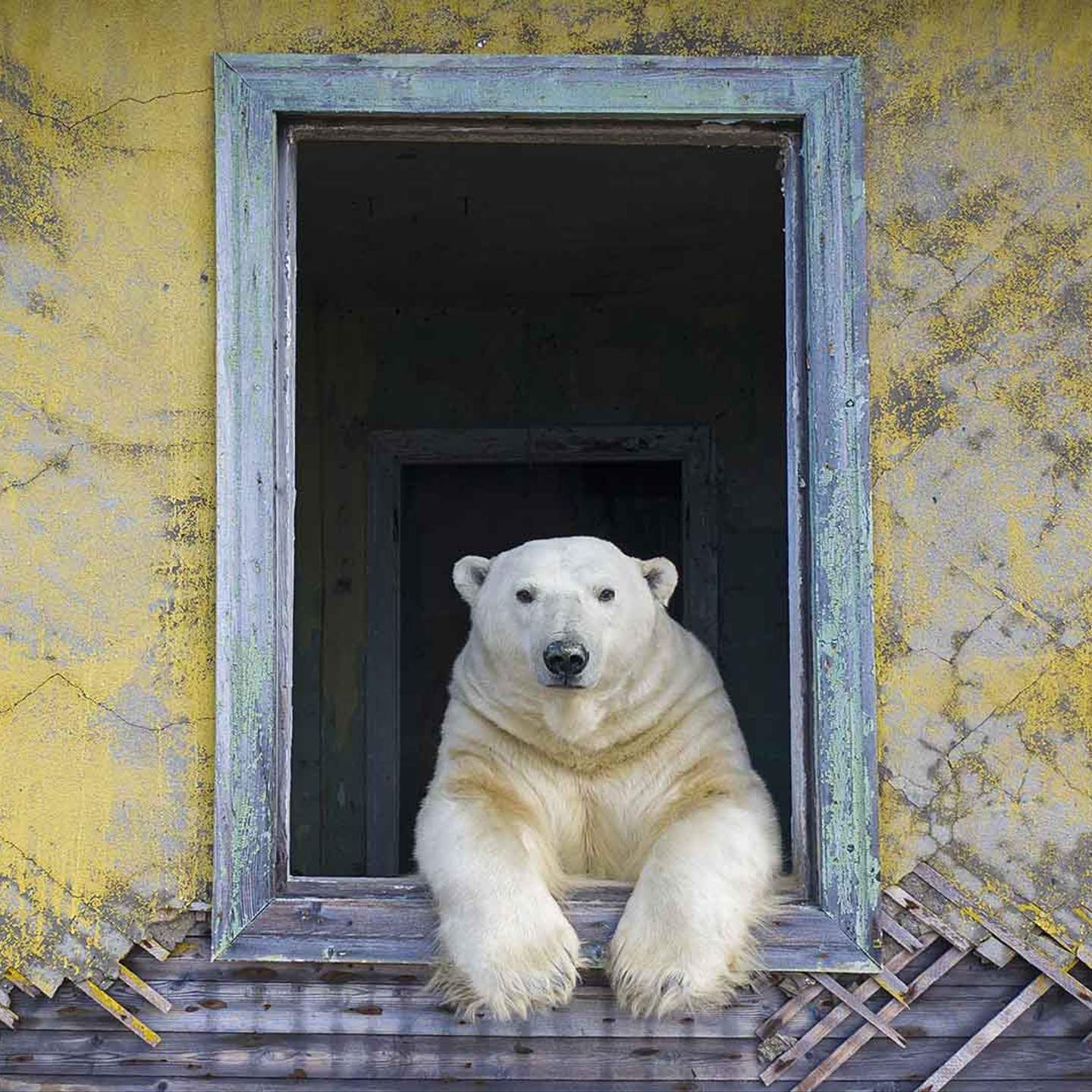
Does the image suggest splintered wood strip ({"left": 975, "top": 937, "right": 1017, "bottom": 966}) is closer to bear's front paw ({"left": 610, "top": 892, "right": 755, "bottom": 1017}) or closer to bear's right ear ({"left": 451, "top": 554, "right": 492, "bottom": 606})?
bear's front paw ({"left": 610, "top": 892, "right": 755, "bottom": 1017})

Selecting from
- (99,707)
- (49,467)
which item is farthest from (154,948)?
(49,467)

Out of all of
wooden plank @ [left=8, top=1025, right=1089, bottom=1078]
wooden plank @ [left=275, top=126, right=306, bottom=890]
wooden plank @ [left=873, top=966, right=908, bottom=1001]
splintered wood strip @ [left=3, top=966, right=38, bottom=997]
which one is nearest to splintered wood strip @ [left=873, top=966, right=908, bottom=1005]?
wooden plank @ [left=873, top=966, right=908, bottom=1001]

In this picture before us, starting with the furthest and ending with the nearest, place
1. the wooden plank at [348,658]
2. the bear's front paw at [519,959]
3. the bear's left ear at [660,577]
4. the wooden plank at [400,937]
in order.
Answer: the wooden plank at [348,658]
the bear's left ear at [660,577]
the wooden plank at [400,937]
the bear's front paw at [519,959]

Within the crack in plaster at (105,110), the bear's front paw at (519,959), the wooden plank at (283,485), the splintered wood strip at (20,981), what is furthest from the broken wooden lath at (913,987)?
the crack in plaster at (105,110)

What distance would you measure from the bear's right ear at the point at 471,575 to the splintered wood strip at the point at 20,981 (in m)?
1.21

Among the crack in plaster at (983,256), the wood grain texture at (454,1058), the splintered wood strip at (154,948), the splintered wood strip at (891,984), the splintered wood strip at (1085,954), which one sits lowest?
the wood grain texture at (454,1058)

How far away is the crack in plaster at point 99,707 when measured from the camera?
2941 mm

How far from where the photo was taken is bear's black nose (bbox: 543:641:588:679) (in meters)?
2.88

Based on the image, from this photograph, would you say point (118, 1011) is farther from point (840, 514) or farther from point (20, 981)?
point (840, 514)

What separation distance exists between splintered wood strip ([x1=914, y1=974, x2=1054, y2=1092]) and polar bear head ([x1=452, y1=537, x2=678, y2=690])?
0.97 m

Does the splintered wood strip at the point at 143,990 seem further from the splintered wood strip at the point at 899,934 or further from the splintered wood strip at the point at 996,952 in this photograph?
the splintered wood strip at the point at 996,952

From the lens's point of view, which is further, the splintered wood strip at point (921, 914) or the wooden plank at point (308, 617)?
the wooden plank at point (308, 617)

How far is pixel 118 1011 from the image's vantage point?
2885mm

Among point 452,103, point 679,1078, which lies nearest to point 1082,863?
point 679,1078
